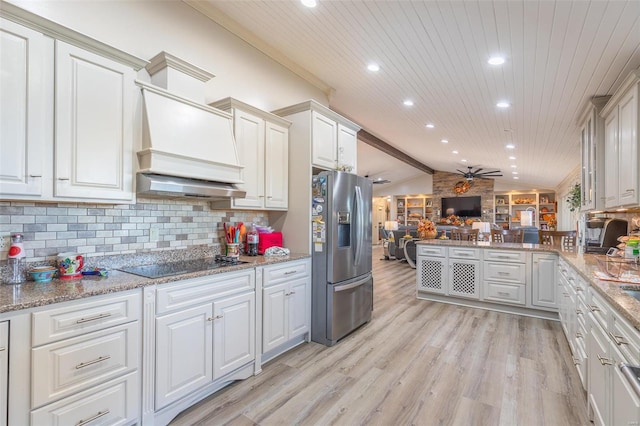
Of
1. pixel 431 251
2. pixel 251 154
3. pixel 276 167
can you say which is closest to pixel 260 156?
pixel 251 154

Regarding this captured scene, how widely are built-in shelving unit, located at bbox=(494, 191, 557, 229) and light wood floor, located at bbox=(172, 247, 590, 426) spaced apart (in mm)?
10257

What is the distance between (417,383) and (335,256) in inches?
50.0

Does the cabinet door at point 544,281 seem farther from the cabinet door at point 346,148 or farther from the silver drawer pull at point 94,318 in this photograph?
the silver drawer pull at point 94,318

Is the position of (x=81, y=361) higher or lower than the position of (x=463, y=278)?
higher

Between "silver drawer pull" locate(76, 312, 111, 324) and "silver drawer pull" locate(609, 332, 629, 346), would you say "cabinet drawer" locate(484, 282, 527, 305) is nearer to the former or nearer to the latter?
"silver drawer pull" locate(609, 332, 629, 346)

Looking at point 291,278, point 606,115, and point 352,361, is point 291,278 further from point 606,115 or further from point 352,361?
point 606,115

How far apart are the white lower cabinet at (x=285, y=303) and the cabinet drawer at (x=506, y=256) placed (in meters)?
2.57

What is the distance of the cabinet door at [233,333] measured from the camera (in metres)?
2.23

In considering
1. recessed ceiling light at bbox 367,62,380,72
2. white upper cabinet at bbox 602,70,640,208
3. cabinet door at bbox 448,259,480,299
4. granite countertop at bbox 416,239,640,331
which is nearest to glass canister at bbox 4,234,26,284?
granite countertop at bbox 416,239,640,331

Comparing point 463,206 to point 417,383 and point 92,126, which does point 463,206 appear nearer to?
point 417,383

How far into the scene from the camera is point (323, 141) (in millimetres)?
3426

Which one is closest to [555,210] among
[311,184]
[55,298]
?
[311,184]

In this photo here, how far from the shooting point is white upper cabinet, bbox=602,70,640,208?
2258 millimetres

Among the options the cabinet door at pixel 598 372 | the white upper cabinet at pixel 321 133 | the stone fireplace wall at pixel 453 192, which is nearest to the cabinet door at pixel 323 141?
the white upper cabinet at pixel 321 133
